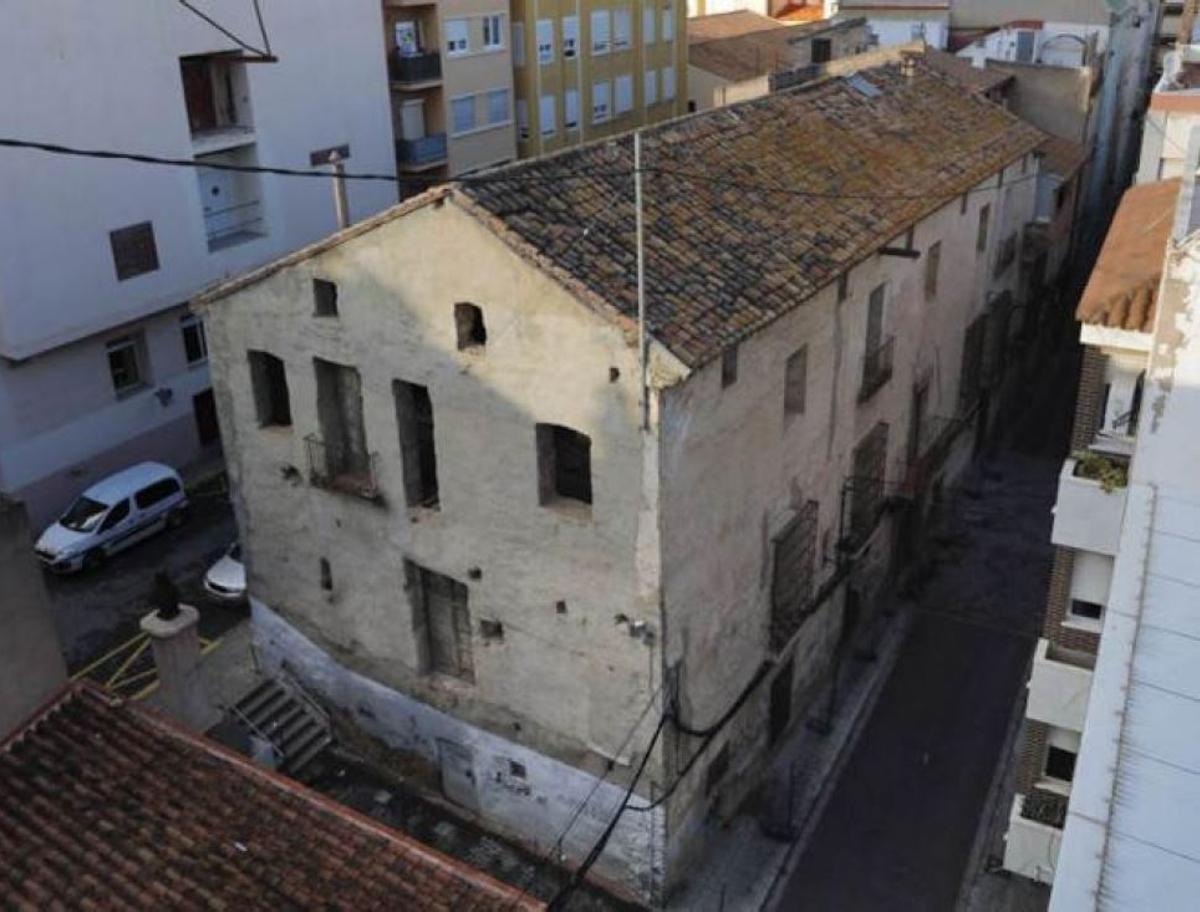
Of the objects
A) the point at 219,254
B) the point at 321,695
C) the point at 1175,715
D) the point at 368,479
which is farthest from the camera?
the point at 219,254

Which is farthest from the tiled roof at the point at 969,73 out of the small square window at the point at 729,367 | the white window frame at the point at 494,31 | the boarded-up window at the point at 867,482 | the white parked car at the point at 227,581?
the white parked car at the point at 227,581

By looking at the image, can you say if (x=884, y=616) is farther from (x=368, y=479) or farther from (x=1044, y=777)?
(x=368, y=479)

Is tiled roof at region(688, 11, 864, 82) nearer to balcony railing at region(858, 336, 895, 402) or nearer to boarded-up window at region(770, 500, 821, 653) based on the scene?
balcony railing at region(858, 336, 895, 402)

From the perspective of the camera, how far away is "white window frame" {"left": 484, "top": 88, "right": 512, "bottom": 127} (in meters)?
49.7

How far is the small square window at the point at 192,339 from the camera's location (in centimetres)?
3703

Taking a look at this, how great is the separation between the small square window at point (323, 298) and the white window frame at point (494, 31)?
32270mm

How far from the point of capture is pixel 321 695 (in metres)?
24.5

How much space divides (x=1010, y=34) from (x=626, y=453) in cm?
3669

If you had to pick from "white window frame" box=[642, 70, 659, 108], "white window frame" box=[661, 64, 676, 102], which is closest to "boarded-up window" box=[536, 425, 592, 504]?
"white window frame" box=[642, 70, 659, 108]

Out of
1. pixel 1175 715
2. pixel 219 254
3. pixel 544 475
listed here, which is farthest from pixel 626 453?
pixel 219 254

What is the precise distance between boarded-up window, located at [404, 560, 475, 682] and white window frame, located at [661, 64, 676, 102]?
46.8 m

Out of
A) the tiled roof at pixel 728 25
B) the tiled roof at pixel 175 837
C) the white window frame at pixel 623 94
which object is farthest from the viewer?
the tiled roof at pixel 728 25

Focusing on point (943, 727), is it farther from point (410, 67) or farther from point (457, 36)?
point (457, 36)

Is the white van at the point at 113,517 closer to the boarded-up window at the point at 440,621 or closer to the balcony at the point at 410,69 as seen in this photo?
the boarded-up window at the point at 440,621
